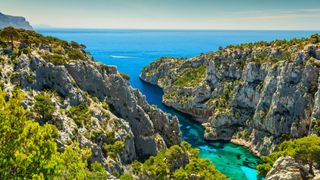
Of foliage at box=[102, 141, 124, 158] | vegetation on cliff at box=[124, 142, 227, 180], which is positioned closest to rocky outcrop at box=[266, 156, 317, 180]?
vegetation on cliff at box=[124, 142, 227, 180]

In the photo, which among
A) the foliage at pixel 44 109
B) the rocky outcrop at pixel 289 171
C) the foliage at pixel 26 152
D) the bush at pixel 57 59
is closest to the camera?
the foliage at pixel 26 152

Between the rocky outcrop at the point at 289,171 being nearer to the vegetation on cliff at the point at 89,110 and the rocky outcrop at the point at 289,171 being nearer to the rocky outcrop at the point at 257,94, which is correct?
the vegetation on cliff at the point at 89,110

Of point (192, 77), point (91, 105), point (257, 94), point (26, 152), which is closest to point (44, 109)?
point (91, 105)

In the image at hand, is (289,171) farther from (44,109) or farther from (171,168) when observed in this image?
(44,109)

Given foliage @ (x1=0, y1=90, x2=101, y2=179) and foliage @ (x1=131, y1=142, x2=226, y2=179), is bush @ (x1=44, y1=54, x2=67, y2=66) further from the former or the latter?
foliage @ (x1=0, y1=90, x2=101, y2=179)

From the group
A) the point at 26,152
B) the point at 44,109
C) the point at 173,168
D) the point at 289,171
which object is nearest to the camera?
the point at 26,152

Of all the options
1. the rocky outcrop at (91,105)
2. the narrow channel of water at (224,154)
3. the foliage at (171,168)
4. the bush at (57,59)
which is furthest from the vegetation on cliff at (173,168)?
the bush at (57,59)
